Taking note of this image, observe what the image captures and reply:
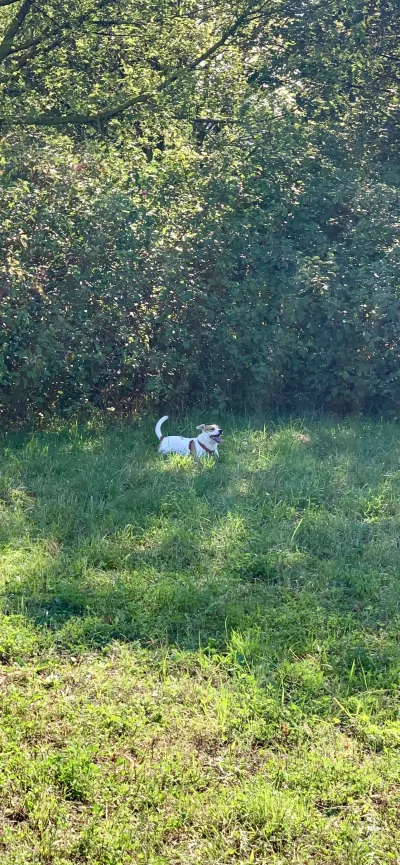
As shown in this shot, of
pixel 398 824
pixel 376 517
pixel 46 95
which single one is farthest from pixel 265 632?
pixel 46 95

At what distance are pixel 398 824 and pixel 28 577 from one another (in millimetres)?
2474

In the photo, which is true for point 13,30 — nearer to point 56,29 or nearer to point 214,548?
point 56,29

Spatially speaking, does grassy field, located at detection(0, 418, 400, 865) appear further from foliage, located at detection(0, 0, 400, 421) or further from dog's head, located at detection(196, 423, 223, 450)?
foliage, located at detection(0, 0, 400, 421)

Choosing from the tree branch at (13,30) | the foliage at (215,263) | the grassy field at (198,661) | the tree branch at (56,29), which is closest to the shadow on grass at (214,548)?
the grassy field at (198,661)

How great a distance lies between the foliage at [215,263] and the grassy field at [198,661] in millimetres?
1409

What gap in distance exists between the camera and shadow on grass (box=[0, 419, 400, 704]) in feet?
14.3

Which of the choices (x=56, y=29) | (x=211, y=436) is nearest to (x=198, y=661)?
(x=211, y=436)

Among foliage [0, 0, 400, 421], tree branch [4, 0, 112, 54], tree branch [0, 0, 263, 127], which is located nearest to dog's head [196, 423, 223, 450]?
foliage [0, 0, 400, 421]

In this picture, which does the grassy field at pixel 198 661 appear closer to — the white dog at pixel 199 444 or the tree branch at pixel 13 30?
the white dog at pixel 199 444

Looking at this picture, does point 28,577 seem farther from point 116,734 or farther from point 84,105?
point 84,105

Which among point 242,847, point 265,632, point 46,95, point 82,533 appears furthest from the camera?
point 46,95

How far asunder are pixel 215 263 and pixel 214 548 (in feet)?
13.4

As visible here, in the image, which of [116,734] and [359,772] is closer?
[359,772]

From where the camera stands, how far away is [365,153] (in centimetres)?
→ 1070
